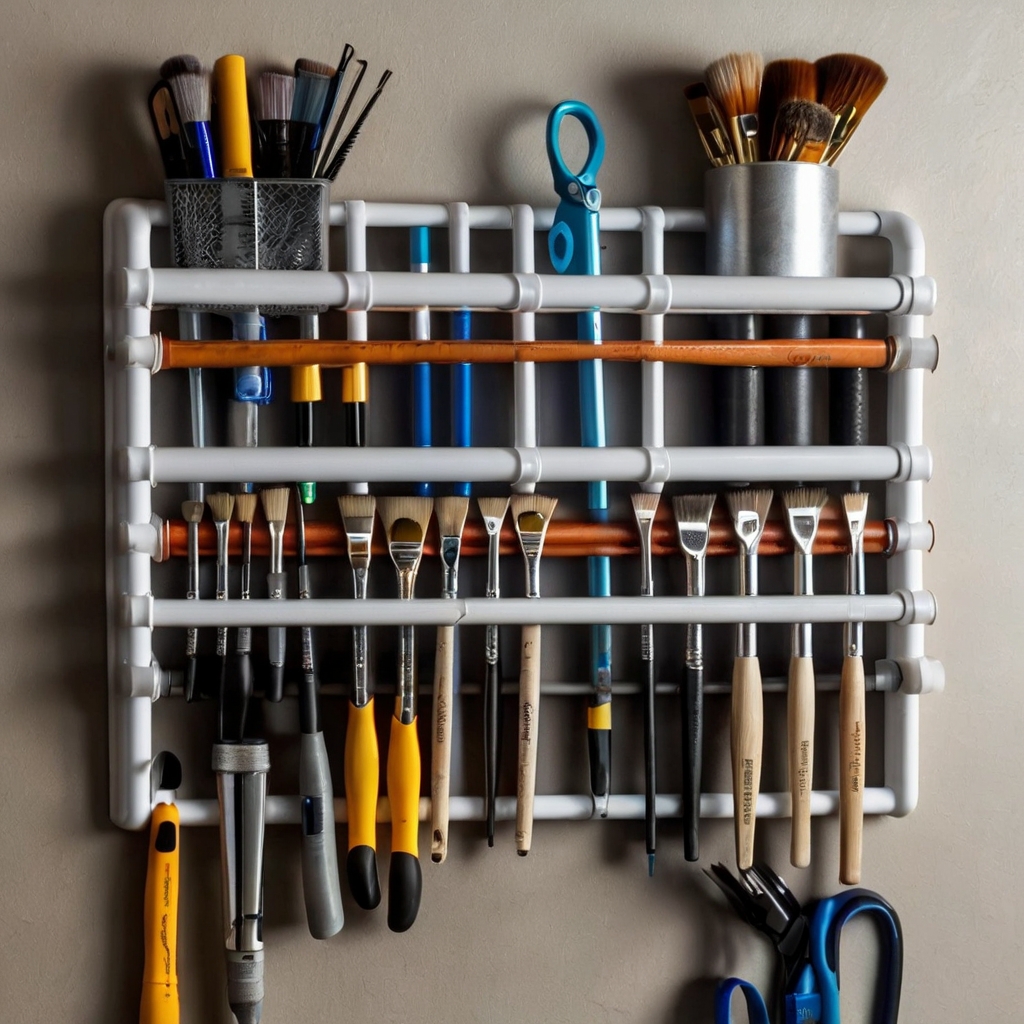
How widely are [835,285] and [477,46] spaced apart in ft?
1.26

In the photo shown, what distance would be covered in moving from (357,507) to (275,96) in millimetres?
346

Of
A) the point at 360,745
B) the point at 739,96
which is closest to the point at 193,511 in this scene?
the point at 360,745

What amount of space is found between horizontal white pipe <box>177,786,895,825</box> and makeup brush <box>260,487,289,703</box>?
0.39ft

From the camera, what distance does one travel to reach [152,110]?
913mm

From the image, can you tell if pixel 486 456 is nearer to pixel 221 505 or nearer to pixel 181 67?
pixel 221 505

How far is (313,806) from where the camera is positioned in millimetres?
924

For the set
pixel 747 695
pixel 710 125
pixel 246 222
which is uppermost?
pixel 710 125

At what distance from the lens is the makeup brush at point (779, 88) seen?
93 cm

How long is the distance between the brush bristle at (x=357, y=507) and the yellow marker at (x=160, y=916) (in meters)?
0.30

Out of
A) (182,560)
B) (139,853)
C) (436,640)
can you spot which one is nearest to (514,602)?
(436,640)

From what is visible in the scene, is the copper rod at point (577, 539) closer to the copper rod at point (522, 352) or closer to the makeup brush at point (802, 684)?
the makeup brush at point (802, 684)

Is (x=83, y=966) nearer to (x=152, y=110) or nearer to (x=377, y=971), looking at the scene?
(x=377, y=971)

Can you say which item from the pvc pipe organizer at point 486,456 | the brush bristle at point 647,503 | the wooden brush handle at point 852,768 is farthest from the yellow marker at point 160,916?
the wooden brush handle at point 852,768

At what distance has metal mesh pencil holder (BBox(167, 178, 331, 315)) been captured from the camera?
0.89 m
